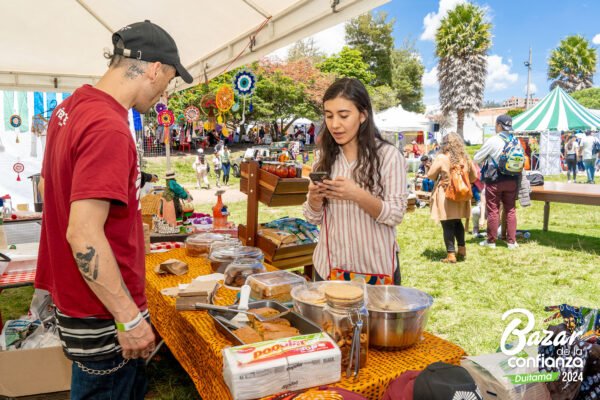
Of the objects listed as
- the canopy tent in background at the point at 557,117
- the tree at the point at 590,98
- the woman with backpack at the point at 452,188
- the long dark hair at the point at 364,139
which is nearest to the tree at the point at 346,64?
the tree at the point at 590,98

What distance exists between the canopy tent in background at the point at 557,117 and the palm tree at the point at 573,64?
3313 cm

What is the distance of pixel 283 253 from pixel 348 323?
1855 mm

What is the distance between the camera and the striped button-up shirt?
194 cm

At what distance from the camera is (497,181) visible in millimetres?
6086

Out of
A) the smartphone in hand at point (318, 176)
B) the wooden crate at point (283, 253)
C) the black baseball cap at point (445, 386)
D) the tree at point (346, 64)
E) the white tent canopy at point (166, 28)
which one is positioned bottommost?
the wooden crate at point (283, 253)

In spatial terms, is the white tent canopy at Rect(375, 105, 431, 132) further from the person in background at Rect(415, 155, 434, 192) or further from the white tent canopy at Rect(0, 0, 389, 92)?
the white tent canopy at Rect(0, 0, 389, 92)

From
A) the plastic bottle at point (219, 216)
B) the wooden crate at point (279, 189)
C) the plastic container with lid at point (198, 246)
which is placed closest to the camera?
the plastic container with lid at point (198, 246)

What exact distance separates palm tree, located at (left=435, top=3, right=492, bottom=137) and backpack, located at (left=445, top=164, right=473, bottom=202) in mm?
31021

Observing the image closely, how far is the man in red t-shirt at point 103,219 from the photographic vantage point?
3.89 feet

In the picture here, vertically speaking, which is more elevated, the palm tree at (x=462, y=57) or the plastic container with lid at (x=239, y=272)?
the palm tree at (x=462, y=57)

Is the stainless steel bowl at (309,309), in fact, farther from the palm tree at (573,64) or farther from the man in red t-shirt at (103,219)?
the palm tree at (573,64)

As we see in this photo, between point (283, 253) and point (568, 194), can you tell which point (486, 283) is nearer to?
point (568, 194)

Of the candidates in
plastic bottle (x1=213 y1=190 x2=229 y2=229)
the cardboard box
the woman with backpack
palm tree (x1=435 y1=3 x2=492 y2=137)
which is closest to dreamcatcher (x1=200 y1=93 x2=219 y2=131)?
plastic bottle (x1=213 y1=190 x2=229 y2=229)

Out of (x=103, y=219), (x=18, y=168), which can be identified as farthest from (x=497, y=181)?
(x=18, y=168)
